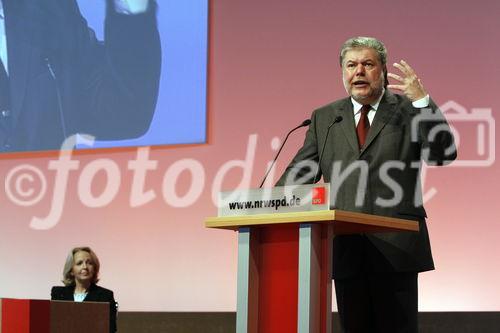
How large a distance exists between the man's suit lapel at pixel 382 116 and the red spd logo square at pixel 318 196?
43cm

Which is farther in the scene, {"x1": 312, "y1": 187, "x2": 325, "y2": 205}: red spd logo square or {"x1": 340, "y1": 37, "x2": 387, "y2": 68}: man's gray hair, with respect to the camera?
{"x1": 340, "y1": 37, "x2": 387, "y2": 68}: man's gray hair

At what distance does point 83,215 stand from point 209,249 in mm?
852

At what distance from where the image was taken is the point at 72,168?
494 cm

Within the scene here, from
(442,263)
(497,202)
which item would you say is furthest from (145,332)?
(497,202)

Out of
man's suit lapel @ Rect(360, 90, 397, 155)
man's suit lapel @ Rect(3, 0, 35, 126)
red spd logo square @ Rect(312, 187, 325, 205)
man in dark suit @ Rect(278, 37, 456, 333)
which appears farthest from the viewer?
man's suit lapel @ Rect(3, 0, 35, 126)

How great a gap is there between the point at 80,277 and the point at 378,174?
96.9 inches

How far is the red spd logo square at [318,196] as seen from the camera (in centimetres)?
212

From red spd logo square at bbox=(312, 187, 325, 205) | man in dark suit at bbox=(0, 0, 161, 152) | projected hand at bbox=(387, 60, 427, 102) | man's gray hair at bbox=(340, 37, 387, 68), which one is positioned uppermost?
man in dark suit at bbox=(0, 0, 161, 152)

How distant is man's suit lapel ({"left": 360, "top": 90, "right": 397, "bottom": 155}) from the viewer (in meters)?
2.53

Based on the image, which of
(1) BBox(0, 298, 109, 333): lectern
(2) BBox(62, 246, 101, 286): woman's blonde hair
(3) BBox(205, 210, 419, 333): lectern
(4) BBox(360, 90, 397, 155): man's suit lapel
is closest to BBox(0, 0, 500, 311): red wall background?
(2) BBox(62, 246, 101, 286): woman's blonde hair

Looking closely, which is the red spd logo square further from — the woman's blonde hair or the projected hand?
the woman's blonde hair

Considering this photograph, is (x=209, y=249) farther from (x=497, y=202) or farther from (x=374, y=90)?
(x=374, y=90)

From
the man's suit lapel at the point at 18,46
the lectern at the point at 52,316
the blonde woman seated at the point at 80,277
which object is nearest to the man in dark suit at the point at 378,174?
the lectern at the point at 52,316

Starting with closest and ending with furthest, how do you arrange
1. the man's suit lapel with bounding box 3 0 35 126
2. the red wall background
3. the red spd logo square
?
the red spd logo square
the red wall background
the man's suit lapel with bounding box 3 0 35 126
